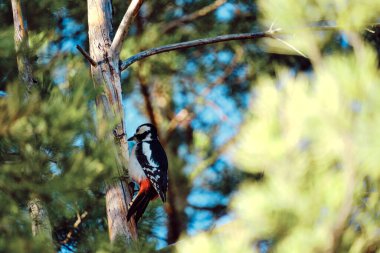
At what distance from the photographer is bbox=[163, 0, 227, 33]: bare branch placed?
258 inches

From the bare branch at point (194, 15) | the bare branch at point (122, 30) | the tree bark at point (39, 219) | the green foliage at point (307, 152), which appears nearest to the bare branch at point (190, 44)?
the bare branch at point (122, 30)

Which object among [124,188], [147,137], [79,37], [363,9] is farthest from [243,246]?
[79,37]

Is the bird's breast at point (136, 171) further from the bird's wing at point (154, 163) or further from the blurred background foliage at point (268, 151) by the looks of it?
the blurred background foliage at point (268, 151)

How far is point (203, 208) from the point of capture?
662 cm

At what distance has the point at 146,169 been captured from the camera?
15.2 ft

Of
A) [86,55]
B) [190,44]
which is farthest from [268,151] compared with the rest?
[190,44]

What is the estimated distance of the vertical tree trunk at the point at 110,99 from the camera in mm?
3848

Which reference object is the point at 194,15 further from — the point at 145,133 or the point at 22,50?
the point at 22,50

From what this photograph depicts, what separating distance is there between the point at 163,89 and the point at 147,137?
60.0 inches

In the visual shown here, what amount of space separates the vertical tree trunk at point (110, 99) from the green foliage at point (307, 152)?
1.82 m

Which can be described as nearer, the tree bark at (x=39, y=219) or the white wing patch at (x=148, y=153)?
the tree bark at (x=39, y=219)

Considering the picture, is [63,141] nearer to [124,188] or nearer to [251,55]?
[124,188]

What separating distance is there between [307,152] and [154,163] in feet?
9.50

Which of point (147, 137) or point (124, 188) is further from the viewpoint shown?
point (147, 137)
